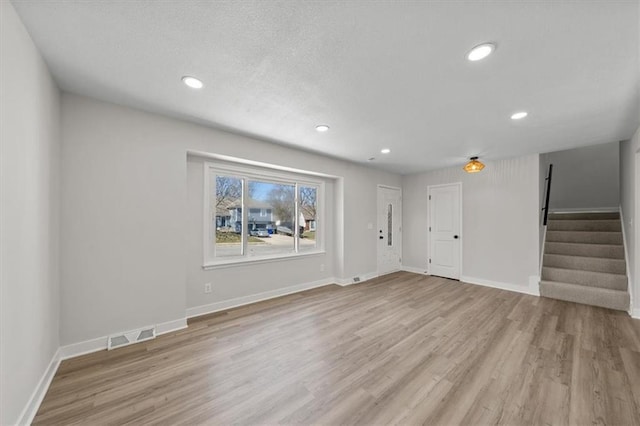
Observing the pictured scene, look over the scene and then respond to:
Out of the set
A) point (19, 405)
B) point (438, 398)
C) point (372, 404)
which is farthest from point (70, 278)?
point (438, 398)

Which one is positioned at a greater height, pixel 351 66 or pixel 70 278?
pixel 351 66

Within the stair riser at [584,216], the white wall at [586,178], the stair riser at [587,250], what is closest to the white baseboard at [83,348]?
the stair riser at [587,250]

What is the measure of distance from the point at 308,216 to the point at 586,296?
188 inches

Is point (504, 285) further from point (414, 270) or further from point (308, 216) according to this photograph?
point (308, 216)

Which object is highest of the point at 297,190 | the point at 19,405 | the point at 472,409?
the point at 297,190

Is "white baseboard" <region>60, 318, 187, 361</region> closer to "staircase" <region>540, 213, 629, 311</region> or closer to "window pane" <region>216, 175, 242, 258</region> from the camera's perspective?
"window pane" <region>216, 175, 242, 258</region>

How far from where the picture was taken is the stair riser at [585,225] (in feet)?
15.3

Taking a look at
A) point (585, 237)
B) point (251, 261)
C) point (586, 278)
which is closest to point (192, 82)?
point (251, 261)

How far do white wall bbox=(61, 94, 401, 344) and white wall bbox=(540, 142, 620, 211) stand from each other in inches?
284

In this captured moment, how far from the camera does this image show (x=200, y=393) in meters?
1.82

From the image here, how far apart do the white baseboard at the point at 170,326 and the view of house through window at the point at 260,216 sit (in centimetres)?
87

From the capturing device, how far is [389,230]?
19.5 feet

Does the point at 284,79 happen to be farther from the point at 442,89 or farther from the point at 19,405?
the point at 19,405

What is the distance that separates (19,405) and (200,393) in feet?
3.38
